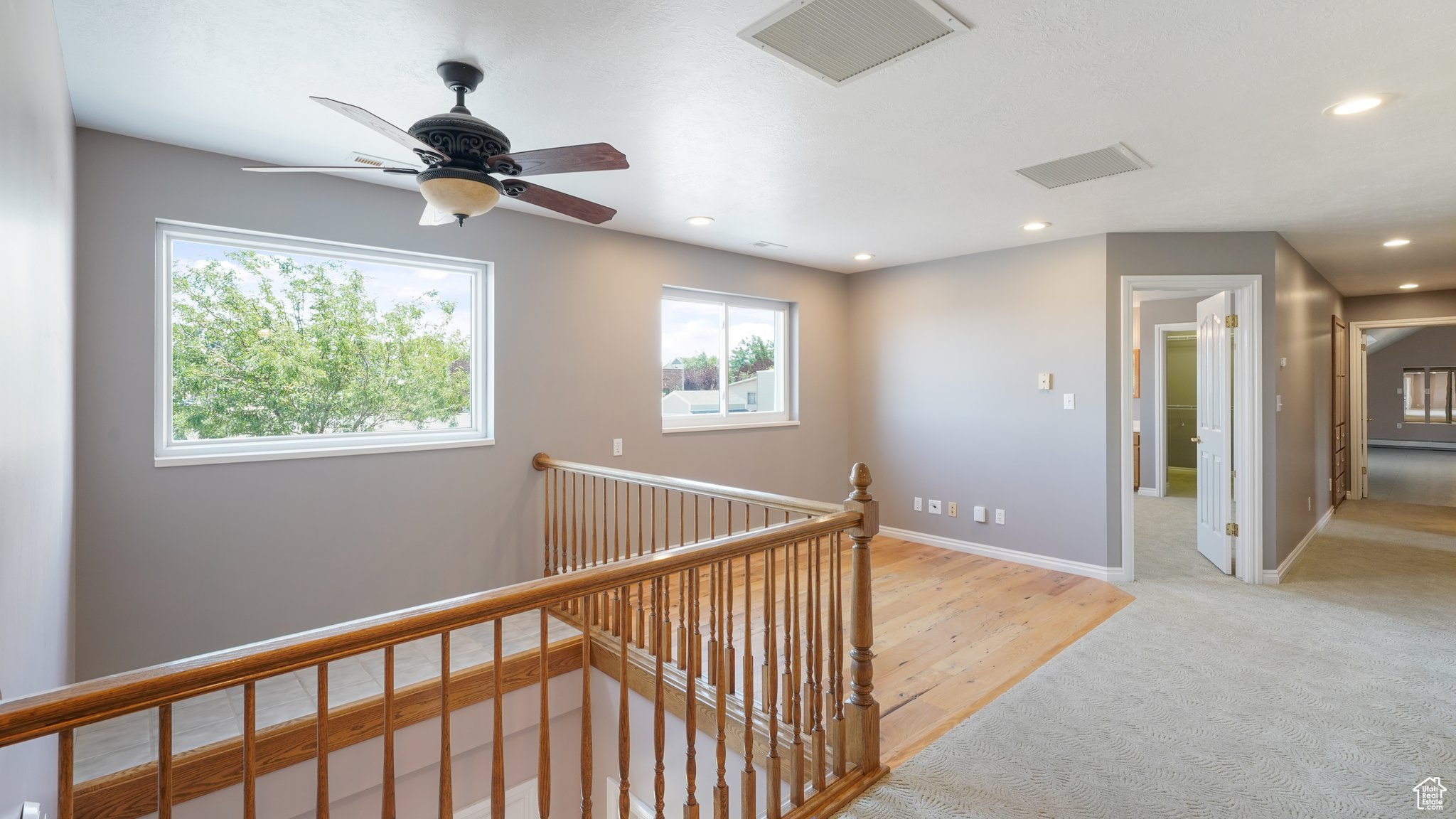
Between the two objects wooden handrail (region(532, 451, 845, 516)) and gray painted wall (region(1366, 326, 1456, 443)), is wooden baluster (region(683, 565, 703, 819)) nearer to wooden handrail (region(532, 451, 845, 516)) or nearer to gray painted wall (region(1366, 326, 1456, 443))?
wooden handrail (region(532, 451, 845, 516))

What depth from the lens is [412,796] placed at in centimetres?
271

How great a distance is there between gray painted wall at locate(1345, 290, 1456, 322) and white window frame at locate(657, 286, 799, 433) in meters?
6.44

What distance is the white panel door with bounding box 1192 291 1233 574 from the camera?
168 inches

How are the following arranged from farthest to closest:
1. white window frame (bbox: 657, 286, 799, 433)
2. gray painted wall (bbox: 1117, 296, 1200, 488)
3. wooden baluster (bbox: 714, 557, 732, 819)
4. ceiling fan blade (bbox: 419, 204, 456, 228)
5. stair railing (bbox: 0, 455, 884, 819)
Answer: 1. gray painted wall (bbox: 1117, 296, 1200, 488)
2. white window frame (bbox: 657, 286, 799, 433)
3. ceiling fan blade (bbox: 419, 204, 456, 228)
4. wooden baluster (bbox: 714, 557, 732, 819)
5. stair railing (bbox: 0, 455, 884, 819)

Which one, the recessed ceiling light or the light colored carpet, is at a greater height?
the recessed ceiling light

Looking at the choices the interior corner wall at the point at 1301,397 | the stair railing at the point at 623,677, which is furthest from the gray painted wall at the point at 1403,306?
the stair railing at the point at 623,677

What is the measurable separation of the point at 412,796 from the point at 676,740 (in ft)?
3.69

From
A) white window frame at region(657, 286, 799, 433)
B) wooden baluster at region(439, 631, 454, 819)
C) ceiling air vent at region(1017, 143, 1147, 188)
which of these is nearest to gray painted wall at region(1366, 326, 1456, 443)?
white window frame at region(657, 286, 799, 433)

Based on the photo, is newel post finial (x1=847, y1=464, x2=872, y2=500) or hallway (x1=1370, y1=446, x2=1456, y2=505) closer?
newel post finial (x1=847, y1=464, x2=872, y2=500)

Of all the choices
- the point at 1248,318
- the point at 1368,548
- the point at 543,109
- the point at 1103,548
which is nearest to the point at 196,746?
the point at 543,109

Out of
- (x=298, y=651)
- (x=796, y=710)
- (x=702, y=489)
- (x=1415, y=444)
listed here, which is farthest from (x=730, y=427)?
(x=1415, y=444)

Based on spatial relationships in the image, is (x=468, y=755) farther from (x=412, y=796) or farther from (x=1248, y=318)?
(x=1248, y=318)

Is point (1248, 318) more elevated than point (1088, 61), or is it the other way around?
point (1088, 61)

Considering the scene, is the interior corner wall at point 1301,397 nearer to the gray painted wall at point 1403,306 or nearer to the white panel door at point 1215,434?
the white panel door at point 1215,434
